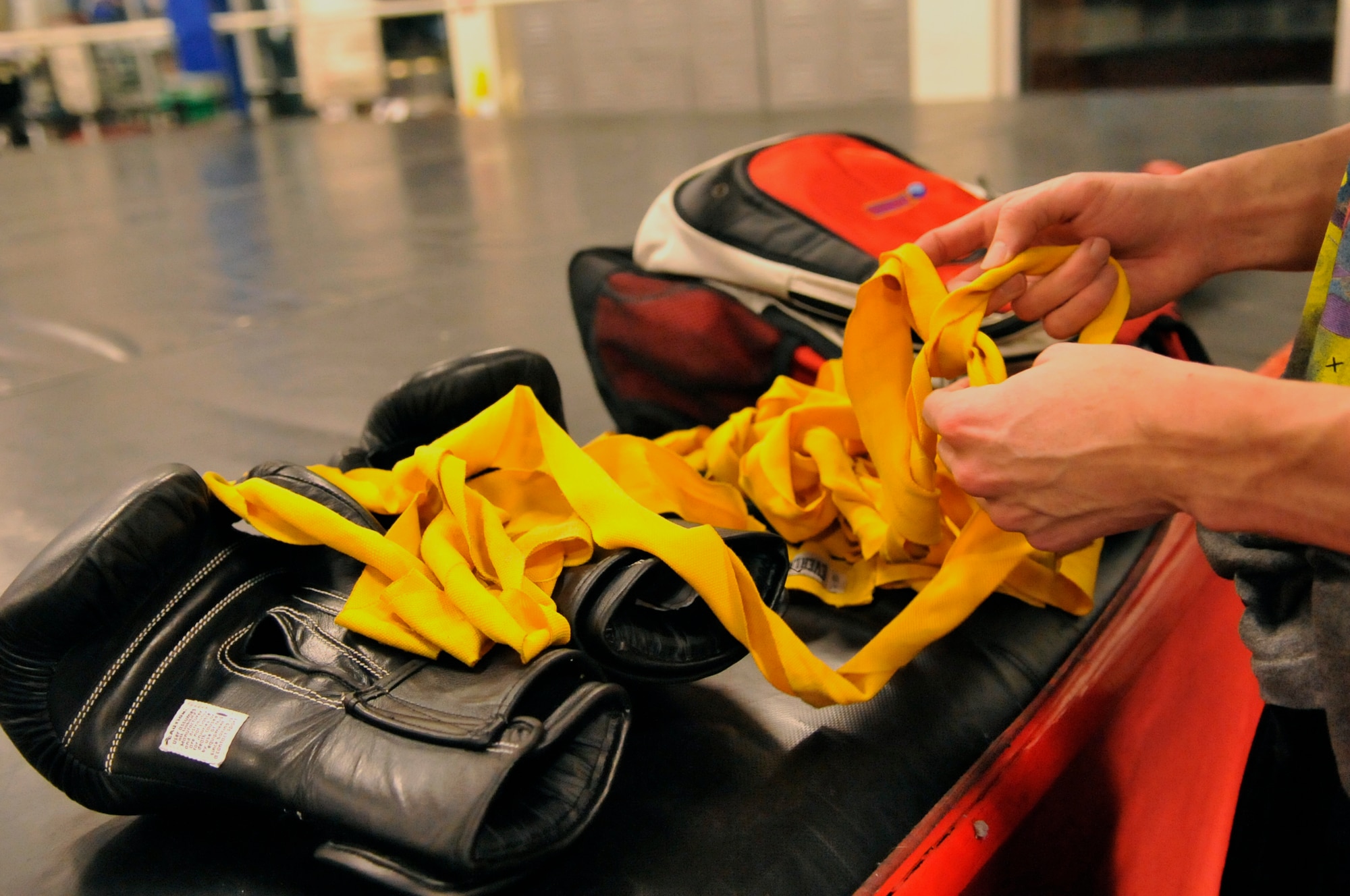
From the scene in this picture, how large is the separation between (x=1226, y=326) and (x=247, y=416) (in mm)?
1222

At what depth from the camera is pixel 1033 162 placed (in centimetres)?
243

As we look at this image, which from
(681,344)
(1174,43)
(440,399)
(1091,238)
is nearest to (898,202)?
(681,344)

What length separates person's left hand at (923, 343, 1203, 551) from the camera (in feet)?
1.39

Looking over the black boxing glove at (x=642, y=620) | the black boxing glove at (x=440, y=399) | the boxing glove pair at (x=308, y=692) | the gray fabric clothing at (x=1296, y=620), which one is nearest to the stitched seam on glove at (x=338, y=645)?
the boxing glove pair at (x=308, y=692)

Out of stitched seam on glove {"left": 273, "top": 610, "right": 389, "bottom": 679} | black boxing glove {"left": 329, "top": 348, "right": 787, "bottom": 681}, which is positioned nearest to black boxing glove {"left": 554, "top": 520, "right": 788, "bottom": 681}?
black boxing glove {"left": 329, "top": 348, "right": 787, "bottom": 681}

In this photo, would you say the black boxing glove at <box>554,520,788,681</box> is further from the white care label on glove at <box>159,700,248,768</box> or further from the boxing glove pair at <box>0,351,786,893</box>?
the white care label on glove at <box>159,700,248,768</box>

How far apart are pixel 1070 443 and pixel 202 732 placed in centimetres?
45

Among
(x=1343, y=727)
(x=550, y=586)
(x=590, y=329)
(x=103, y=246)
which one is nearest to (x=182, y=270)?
(x=103, y=246)

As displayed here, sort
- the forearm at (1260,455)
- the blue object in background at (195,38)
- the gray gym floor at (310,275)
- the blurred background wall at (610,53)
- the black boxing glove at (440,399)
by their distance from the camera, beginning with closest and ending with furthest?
the forearm at (1260,455) < the black boxing glove at (440,399) < the gray gym floor at (310,275) < the blurred background wall at (610,53) < the blue object in background at (195,38)

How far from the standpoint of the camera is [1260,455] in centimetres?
39

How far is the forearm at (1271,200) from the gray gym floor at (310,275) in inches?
22.6

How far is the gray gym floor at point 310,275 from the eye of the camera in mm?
1084

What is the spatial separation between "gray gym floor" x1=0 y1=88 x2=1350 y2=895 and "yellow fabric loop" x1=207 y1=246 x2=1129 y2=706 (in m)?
0.18

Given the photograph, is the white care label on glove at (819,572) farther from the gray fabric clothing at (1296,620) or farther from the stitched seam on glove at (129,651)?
the stitched seam on glove at (129,651)
